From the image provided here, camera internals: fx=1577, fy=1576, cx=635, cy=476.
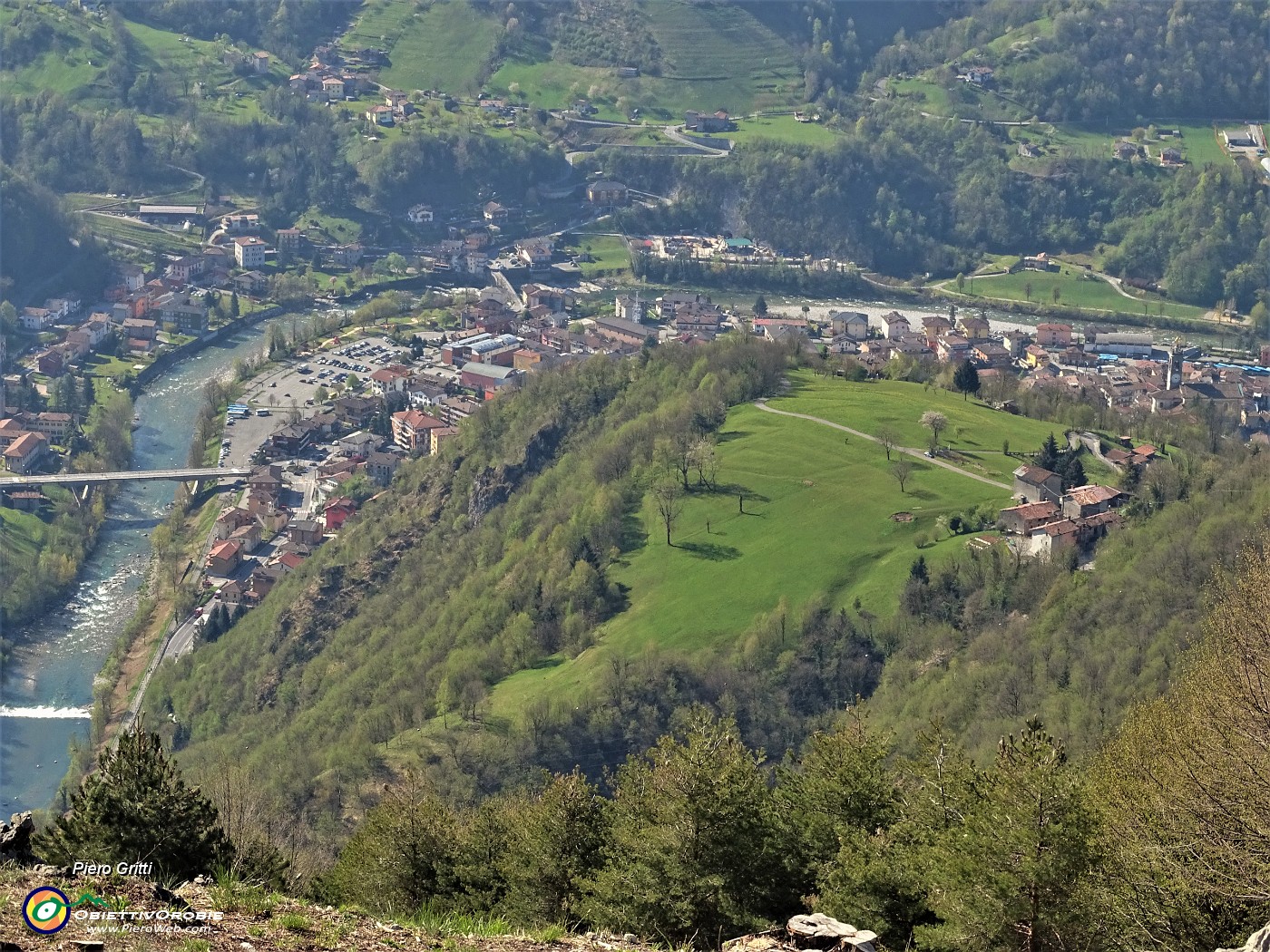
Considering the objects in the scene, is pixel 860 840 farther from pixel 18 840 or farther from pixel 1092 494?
pixel 1092 494

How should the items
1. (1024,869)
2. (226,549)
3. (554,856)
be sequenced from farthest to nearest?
1. (226,549)
2. (554,856)
3. (1024,869)

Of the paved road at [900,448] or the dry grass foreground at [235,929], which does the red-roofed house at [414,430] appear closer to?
the paved road at [900,448]

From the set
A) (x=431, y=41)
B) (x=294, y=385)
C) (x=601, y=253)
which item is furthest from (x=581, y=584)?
(x=431, y=41)

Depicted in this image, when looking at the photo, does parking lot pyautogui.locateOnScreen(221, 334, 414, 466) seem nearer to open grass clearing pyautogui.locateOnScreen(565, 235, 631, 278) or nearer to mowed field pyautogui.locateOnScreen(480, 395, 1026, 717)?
open grass clearing pyautogui.locateOnScreen(565, 235, 631, 278)

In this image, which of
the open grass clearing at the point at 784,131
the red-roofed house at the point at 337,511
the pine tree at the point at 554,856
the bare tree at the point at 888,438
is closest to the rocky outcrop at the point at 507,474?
the red-roofed house at the point at 337,511

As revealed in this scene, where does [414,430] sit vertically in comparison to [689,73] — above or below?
below

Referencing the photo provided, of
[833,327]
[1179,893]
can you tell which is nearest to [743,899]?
[1179,893]

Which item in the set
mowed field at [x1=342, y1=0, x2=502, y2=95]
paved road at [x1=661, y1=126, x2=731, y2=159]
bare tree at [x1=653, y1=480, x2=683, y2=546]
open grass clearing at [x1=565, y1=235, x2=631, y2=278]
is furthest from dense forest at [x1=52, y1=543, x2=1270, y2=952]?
mowed field at [x1=342, y1=0, x2=502, y2=95]
